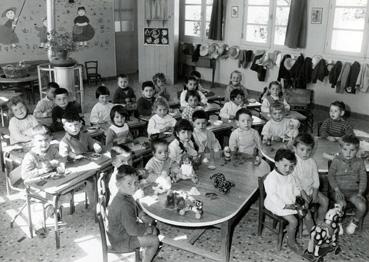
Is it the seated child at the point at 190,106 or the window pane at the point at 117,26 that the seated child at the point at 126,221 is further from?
the window pane at the point at 117,26

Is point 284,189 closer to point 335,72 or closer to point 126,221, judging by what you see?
point 126,221

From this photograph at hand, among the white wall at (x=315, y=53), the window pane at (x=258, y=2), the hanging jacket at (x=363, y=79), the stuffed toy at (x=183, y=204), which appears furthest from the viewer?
the window pane at (x=258, y=2)

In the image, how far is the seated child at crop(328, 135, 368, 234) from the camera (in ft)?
14.8

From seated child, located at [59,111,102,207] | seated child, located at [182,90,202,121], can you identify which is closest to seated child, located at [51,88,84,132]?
seated child, located at [59,111,102,207]

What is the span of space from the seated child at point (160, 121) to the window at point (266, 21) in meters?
5.58

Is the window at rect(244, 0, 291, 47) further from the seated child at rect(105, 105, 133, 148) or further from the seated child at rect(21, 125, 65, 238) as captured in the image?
the seated child at rect(21, 125, 65, 238)

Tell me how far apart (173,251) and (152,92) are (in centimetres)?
340

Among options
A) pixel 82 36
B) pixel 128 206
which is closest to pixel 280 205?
pixel 128 206

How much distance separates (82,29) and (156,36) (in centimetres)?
226

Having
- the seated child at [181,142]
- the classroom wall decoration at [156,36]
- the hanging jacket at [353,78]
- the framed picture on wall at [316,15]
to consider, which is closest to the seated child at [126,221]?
the seated child at [181,142]

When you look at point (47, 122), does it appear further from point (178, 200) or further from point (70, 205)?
point (178, 200)

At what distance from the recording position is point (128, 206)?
11.3 feet

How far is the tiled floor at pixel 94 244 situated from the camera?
4207mm

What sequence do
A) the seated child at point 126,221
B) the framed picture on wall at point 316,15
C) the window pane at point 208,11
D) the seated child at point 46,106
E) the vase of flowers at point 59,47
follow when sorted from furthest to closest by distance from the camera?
the window pane at point 208,11, the framed picture on wall at point 316,15, the vase of flowers at point 59,47, the seated child at point 46,106, the seated child at point 126,221
